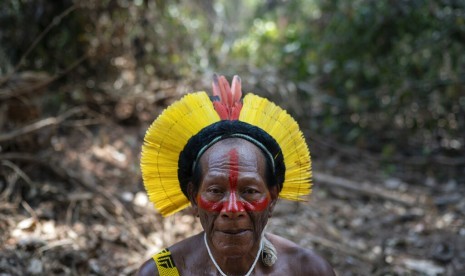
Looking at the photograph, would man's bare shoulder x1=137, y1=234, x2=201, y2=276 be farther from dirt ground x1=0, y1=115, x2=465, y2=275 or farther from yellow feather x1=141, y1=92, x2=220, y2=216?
dirt ground x1=0, y1=115, x2=465, y2=275

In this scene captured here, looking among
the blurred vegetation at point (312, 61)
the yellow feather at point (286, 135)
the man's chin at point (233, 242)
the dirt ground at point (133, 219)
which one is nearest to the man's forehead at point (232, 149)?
the yellow feather at point (286, 135)

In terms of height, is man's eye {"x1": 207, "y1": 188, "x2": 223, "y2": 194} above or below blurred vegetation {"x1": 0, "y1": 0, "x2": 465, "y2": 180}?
below

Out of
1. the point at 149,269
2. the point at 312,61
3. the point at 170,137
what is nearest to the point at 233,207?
the point at 170,137

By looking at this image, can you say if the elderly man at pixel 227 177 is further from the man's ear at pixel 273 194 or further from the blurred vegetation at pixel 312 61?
the blurred vegetation at pixel 312 61

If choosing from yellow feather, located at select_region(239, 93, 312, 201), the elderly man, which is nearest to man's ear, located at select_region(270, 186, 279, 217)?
the elderly man

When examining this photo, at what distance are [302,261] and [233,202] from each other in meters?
0.59

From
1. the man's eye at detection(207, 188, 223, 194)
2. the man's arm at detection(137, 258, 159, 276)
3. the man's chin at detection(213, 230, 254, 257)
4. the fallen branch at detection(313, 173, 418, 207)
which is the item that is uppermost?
the fallen branch at detection(313, 173, 418, 207)

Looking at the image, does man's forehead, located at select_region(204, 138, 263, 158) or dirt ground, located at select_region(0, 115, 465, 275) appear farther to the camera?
dirt ground, located at select_region(0, 115, 465, 275)

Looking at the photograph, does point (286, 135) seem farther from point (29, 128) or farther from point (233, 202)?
point (29, 128)

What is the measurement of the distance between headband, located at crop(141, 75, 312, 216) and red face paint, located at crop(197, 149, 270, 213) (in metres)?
0.14

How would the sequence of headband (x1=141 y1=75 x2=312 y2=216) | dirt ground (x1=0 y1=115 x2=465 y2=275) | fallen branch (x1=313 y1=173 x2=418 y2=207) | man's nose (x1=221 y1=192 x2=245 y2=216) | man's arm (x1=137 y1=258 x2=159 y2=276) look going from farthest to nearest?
fallen branch (x1=313 y1=173 x2=418 y2=207)
dirt ground (x1=0 y1=115 x2=465 y2=275)
man's arm (x1=137 y1=258 x2=159 y2=276)
headband (x1=141 y1=75 x2=312 y2=216)
man's nose (x1=221 y1=192 x2=245 y2=216)

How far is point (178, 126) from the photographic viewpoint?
253cm

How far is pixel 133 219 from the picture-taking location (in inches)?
177

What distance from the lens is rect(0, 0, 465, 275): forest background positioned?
14.1 feet
